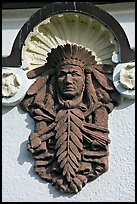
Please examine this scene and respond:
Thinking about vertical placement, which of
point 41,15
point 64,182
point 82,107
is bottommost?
point 64,182

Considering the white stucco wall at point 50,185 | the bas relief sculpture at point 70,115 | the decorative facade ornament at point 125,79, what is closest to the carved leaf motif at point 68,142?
the bas relief sculpture at point 70,115

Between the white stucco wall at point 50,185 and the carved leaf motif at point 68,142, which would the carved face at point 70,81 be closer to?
the carved leaf motif at point 68,142

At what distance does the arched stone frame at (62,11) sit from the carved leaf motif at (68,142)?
0.35m

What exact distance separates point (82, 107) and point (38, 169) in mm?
347

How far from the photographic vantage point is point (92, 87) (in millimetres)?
3816

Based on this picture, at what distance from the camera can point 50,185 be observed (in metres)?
3.68

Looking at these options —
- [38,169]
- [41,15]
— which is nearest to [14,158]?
[38,169]

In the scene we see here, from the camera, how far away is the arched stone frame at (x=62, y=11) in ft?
12.6

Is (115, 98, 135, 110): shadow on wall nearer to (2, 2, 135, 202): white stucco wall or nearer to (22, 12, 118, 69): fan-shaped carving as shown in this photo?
(2, 2, 135, 202): white stucco wall

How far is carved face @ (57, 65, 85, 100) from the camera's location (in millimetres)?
3771

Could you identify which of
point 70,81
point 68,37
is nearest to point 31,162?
point 70,81

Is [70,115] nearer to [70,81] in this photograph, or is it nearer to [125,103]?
[70,81]

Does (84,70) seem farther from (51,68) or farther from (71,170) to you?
(71,170)

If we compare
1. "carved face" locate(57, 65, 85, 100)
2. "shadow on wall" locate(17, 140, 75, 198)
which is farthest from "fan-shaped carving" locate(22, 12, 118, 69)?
"shadow on wall" locate(17, 140, 75, 198)
